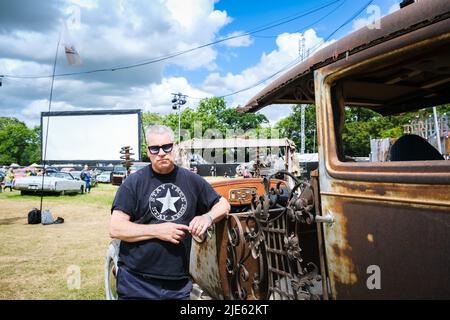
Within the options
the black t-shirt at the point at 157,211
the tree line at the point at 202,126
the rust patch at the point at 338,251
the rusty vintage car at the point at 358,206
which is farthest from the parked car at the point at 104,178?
the rust patch at the point at 338,251

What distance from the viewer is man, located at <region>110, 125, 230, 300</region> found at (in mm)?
2303

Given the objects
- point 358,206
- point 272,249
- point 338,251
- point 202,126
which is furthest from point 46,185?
point 202,126

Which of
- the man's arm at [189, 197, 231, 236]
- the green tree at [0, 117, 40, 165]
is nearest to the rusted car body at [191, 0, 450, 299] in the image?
the man's arm at [189, 197, 231, 236]

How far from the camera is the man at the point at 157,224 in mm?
2303

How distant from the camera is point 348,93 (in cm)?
292

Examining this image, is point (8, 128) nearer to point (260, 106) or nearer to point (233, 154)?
point (233, 154)

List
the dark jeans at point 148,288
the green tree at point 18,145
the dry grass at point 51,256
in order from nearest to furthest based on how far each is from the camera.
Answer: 1. the dark jeans at point 148,288
2. the dry grass at point 51,256
3. the green tree at point 18,145

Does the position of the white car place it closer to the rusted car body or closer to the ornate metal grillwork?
the rusted car body

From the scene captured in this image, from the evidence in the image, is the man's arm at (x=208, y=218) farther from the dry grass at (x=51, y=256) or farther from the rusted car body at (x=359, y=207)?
the dry grass at (x=51, y=256)

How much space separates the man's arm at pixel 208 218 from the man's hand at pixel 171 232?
0.18 ft

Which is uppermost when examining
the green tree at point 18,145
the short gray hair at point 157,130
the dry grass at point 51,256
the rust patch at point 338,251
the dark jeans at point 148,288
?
the green tree at point 18,145

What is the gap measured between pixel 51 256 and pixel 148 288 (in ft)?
18.6

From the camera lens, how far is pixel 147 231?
2271 millimetres
